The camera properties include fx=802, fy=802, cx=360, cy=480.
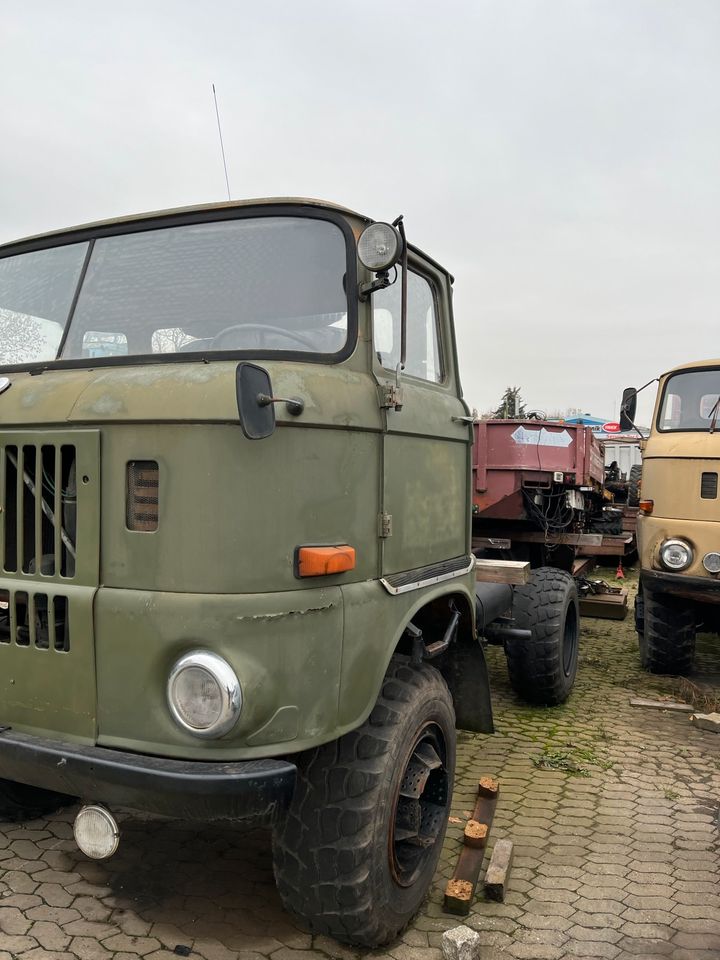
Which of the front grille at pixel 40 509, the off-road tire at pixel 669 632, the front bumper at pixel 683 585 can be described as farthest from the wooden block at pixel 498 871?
the off-road tire at pixel 669 632

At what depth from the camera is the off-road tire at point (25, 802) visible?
11.8 ft

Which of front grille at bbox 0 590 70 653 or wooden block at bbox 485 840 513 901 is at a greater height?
front grille at bbox 0 590 70 653

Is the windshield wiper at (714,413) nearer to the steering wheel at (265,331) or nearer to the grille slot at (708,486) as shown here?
the grille slot at (708,486)

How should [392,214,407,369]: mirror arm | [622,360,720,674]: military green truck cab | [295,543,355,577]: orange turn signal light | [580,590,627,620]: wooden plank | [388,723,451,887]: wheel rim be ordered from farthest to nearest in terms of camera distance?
[580,590,627,620]: wooden plank
[622,360,720,674]: military green truck cab
[388,723,451,887]: wheel rim
[392,214,407,369]: mirror arm
[295,543,355,577]: orange turn signal light

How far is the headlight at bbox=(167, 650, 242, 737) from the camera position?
222 centimetres

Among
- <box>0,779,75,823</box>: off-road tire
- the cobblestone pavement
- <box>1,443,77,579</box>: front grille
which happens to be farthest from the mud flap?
<box>1,443,77,579</box>: front grille

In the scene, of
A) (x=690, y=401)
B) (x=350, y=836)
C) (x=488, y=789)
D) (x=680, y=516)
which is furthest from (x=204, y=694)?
(x=690, y=401)

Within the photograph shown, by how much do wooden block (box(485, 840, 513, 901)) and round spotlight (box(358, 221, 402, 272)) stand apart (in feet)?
7.72

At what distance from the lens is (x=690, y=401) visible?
20.9 ft

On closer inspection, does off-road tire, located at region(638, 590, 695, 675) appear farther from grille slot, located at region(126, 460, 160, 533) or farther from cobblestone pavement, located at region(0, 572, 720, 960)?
grille slot, located at region(126, 460, 160, 533)

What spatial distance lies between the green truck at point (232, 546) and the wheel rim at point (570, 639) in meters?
2.92

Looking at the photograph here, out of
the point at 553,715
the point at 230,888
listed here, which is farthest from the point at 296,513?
the point at 553,715

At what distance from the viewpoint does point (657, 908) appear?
10.2 ft

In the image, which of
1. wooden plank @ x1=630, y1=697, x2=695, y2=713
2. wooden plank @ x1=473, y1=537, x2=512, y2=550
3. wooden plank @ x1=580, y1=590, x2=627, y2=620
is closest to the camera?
wooden plank @ x1=630, y1=697, x2=695, y2=713
